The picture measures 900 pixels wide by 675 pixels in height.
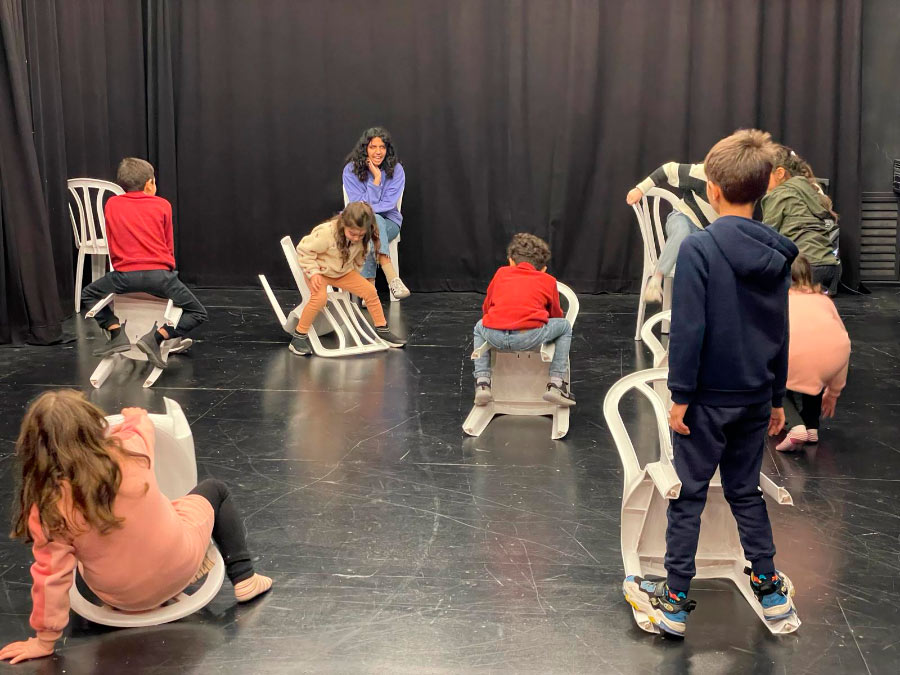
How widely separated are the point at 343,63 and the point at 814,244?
3.57 metres

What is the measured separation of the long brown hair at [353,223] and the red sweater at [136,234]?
853 mm

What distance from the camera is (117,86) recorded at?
6.77 m

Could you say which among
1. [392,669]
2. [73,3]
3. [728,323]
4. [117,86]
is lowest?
[392,669]

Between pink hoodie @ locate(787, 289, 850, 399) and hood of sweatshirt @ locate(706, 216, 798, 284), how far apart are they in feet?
4.70

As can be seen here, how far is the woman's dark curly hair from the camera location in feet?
20.9

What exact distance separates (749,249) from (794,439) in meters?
1.70

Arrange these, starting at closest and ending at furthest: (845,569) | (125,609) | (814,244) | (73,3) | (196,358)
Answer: (125,609), (845,569), (814,244), (196,358), (73,3)

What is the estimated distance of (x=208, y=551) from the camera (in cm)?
261

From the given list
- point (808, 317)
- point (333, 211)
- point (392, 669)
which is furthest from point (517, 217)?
point (392, 669)

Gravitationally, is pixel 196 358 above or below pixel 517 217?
below

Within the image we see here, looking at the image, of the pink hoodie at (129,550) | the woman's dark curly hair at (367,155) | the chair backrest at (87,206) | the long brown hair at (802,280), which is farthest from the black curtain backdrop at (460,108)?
the pink hoodie at (129,550)

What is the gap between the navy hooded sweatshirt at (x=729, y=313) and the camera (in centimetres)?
221

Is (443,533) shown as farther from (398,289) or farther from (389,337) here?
(398,289)

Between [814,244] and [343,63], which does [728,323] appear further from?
[343,63]
